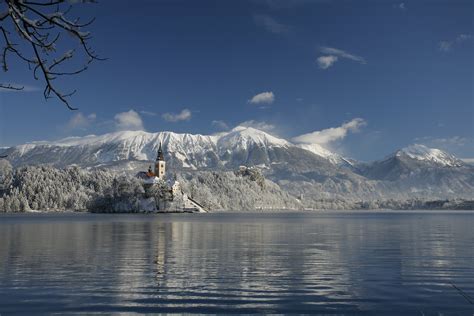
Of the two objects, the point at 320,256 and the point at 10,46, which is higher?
the point at 10,46

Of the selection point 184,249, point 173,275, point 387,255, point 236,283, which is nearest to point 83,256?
point 184,249

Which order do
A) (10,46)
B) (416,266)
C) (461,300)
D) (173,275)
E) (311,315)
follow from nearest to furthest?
1. (10,46)
2. (311,315)
3. (461,300)
4. (173,275)
5. (416,266)

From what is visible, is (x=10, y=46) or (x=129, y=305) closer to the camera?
(x=10, y=46)

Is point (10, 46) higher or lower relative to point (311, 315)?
higher

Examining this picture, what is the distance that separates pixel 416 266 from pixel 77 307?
81.3 feet

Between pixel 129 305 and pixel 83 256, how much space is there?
21510mm

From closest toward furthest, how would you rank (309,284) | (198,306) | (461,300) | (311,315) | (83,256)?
(311,315) → (198,306) → (461,300) → (309,284) → (83,256)

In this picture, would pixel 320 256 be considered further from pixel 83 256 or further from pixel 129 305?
pixel 129 305

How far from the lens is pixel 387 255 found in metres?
43.9

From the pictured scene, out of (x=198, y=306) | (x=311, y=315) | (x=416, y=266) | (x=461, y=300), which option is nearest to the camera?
(x=311, y=315)

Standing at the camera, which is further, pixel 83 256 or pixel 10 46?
pixel 83 256

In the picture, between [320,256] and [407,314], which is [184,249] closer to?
[320,256]

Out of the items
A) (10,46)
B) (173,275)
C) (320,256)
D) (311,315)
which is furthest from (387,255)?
(10,46)

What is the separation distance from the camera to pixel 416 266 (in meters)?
36.5
